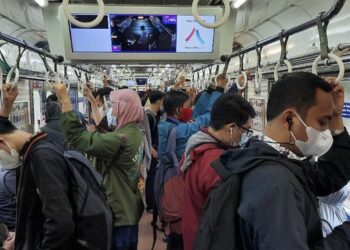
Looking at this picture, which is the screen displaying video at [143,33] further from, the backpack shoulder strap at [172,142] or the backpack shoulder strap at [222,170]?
the backpack shoulder strap at [222,170]

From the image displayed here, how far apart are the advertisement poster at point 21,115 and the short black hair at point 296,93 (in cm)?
397

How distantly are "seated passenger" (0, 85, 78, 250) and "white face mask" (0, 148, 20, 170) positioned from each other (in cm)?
9

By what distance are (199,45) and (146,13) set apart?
0.71 m

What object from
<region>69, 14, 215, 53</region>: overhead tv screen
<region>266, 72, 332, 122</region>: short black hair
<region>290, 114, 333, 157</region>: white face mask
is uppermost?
<region>69, 14, 215, 53</region>: overhead tv screen

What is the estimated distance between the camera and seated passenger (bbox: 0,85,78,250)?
194 cm

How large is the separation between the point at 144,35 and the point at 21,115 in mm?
2242

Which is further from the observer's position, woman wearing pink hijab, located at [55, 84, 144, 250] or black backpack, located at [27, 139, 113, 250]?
woman wearing pink hijab, located at [55, 84, 144, 250]

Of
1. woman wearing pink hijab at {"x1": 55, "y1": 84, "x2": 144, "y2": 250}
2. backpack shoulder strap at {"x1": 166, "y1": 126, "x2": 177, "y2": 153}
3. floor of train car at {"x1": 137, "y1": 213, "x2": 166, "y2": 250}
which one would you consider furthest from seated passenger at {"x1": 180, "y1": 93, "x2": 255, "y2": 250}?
floor of train car at {"x1": 137, "y1": 213, "x2": 166, "y2": 250}

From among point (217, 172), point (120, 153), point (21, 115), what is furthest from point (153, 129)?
point (217, 172)

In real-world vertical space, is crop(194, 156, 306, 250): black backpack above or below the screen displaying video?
below

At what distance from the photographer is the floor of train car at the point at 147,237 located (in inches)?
194

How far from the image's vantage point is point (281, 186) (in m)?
1.20

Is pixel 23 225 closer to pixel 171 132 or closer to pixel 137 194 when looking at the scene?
pixel 137 194

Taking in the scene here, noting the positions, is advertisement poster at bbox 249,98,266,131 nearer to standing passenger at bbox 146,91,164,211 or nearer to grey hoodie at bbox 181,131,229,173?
standing passenger at bbox 146,91,164,211
